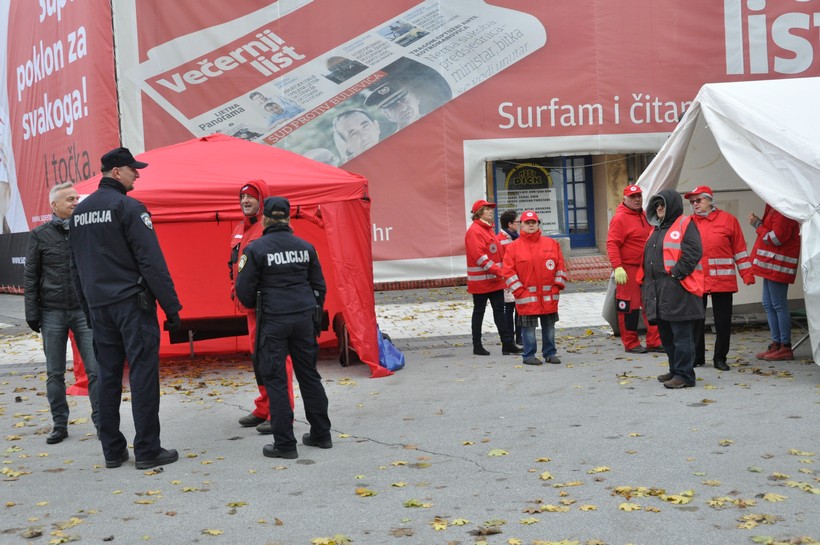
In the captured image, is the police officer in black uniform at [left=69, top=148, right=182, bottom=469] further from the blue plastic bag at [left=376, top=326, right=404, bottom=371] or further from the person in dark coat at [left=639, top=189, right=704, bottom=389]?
the person in dark coat at [left=639, top=189, right=704, bottom=389]

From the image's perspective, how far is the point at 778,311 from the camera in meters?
10.0

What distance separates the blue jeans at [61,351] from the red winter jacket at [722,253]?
5740 millimetres

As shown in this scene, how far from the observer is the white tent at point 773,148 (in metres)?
9.07

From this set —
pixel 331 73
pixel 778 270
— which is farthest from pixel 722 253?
pixel 331 73

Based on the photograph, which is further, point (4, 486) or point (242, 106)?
point (242, 106)

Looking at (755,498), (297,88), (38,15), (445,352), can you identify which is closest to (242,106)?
(297,88)

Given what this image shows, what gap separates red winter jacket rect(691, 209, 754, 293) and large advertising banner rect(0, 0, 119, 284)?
11855 millimetres

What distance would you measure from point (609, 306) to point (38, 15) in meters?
14.7

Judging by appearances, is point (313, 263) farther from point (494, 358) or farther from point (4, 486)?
point (494, 358)

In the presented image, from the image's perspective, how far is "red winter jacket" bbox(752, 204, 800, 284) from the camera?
10.0 m

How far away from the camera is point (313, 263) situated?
703cm

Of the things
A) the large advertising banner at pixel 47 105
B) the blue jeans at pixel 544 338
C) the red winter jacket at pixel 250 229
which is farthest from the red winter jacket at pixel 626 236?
the large advertising banner at pixel 47 105

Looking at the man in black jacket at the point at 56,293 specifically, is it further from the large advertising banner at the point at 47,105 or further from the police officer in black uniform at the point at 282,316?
the large advertising banner at the point at 47,105

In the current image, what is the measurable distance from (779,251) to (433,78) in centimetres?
987
